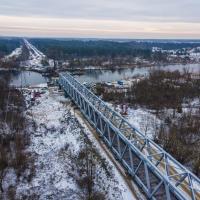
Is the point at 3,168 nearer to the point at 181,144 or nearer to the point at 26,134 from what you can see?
the point at 26,134

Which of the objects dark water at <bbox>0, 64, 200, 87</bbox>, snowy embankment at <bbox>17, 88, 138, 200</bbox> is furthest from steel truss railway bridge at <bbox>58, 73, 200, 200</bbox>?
dark water at <bbox>0, 64, 200, 87</bbox>

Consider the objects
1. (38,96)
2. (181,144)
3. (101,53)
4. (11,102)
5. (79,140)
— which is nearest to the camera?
(181,144)

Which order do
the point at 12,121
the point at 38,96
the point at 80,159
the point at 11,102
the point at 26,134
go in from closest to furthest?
the point at 80,159 < the point at 26,134 < the point at 12,121 < the point at 11,102 < the point at 38,96

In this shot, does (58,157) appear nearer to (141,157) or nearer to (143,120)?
(141,157)

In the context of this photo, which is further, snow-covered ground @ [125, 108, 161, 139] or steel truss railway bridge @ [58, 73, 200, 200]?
snow-covered ground @ [125, 108, 161, 139]

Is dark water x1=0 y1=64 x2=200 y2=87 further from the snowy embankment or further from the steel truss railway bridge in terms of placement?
the steel truss railway bridge

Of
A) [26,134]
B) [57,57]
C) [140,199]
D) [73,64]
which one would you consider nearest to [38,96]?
[26,134]

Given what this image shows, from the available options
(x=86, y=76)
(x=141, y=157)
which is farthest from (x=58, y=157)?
(x=86, y=76)

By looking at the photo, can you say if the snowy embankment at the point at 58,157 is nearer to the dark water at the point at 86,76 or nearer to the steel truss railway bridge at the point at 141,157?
the steel truss railway bridge at the point at 141,157
